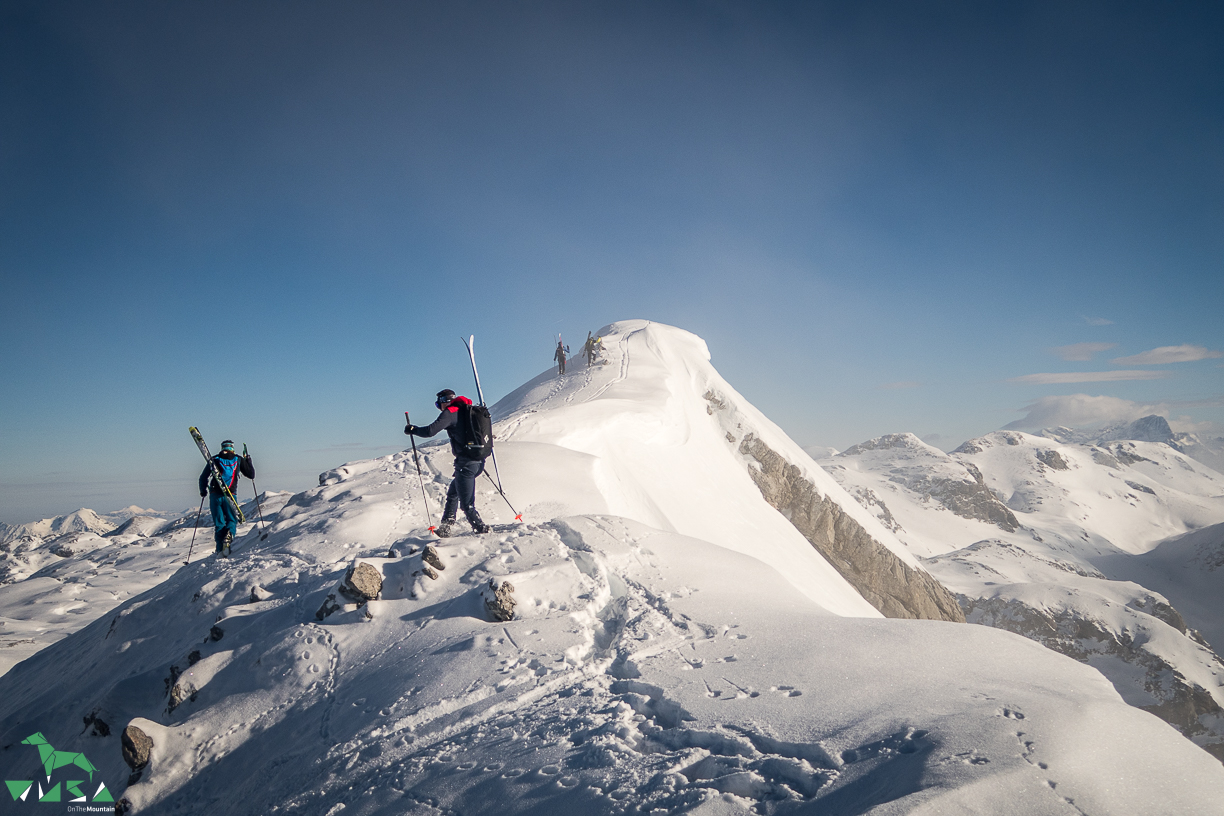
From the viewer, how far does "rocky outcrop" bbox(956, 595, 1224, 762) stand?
3534 cm

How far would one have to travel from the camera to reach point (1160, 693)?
3662 centimetres

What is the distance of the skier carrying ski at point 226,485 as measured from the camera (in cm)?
1085

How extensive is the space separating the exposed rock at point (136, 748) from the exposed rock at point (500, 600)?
3845 millimetres

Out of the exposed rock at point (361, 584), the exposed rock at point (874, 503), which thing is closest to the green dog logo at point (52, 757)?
the exposed rock at point (361, 584)

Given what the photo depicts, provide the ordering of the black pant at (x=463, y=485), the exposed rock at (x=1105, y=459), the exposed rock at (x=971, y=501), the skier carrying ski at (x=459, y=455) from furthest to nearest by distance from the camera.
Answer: the exposed rock at (x=1105, y=459) < the exposed rock at (x=971, y=501) < the black pant at (x=463, y=485) < the skier carrying ski at (x=459, y=455)

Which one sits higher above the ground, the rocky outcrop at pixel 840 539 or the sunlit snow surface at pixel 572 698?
the sunlit snow surface at pixel 572 698

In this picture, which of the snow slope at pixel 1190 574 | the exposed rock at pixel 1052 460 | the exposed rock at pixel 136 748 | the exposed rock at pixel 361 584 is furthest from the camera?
the exposed rock at pixel 1052 460

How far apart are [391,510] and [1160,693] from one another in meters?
54.8

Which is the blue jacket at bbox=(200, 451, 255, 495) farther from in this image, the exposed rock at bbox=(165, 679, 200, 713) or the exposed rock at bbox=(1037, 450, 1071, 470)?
the exposed rock at bbox=(1037, 450, 1071, 470)

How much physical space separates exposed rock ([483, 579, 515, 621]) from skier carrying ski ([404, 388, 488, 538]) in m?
2.51

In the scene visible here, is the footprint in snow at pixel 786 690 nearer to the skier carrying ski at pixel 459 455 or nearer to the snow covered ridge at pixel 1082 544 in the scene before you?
the skier carrying ski at pixel 459 455

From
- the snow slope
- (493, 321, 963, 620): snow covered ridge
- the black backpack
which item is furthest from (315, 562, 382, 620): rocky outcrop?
the snow slope

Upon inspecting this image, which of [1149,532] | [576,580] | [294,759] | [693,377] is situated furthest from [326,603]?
[1149,532]

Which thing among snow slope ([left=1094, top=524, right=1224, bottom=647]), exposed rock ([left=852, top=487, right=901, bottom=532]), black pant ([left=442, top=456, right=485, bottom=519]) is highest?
black pant ([left=442, top=456, right=485, bottom=519])
